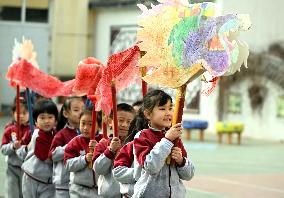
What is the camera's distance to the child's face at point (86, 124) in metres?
6.83

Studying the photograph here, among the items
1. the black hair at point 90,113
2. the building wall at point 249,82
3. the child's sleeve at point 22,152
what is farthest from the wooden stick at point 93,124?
the building wall at point 249,82

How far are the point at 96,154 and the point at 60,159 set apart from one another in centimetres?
96

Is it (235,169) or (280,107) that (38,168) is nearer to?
(235,169)

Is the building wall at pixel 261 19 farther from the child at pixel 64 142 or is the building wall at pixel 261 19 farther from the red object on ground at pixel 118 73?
A: the red object on ground at pixel 118 73

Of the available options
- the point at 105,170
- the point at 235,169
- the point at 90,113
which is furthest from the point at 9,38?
the point at 105,170

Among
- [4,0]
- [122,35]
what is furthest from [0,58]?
[122,35]

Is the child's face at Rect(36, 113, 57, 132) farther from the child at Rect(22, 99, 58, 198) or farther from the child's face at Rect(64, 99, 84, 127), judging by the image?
the child's face at Rect(64, 99, 84, 127)

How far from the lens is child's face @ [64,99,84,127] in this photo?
7.36 metres

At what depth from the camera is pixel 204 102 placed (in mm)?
23328

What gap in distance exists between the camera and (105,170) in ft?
19.9

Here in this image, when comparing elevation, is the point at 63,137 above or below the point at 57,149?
above

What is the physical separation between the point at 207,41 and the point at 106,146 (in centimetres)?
168

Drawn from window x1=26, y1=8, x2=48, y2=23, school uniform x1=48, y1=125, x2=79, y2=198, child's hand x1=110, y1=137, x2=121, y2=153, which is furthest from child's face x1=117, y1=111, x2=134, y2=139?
window x1=26, y1=8, x2=48, y2=23

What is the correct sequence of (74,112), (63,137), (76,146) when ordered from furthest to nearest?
(74,112) → (63,137) → (76,146)
